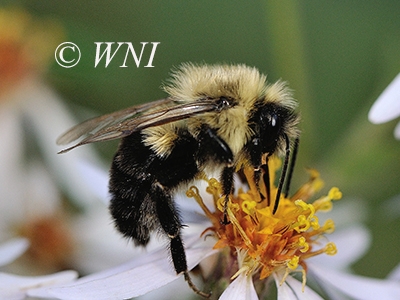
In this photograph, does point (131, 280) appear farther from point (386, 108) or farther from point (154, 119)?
point (386, 108)

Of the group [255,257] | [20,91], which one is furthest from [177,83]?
[20,91]

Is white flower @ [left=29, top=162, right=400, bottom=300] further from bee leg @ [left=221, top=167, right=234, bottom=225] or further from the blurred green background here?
the blurred green background

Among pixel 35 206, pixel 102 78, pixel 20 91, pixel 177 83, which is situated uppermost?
pixel 177 83

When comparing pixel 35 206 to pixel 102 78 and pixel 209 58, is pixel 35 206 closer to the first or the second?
pixel 102 78

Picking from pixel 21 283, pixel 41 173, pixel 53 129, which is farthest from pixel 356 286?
pixel 53 129

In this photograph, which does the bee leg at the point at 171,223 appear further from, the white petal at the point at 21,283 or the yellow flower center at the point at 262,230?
the white petal at the point at 21,283

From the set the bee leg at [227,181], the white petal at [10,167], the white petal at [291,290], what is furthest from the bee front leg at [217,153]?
the white petal at [10,167]
